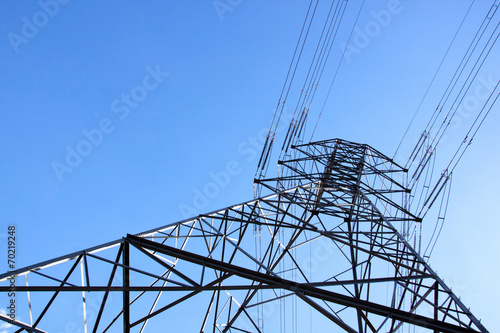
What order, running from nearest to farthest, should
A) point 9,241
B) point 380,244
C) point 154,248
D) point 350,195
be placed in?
point 154,248 < point 9,241 < point 380,244 < point 350,195

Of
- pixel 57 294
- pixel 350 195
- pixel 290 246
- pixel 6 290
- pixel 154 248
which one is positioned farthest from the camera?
pixel 350 195

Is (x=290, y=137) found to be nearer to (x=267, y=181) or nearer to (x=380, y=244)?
(x=267, y=181)

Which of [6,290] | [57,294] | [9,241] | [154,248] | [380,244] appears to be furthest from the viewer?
[380,244]

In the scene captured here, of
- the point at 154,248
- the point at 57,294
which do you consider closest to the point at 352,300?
the point at 154,248

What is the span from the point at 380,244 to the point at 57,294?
→ 639 centimetres

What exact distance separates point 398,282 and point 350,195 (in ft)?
16.1

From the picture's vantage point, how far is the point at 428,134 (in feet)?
49.1

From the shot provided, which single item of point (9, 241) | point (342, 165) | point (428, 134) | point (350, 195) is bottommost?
point (9, 241)

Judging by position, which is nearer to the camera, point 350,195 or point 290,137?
point 350,195

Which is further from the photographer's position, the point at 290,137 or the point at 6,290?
the point at 290,137

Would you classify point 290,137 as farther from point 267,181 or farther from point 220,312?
point 220,312

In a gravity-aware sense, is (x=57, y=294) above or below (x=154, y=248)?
below

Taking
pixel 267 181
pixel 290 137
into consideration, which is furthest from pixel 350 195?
pixel 290 137

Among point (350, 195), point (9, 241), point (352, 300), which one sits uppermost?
point (350, 195)
